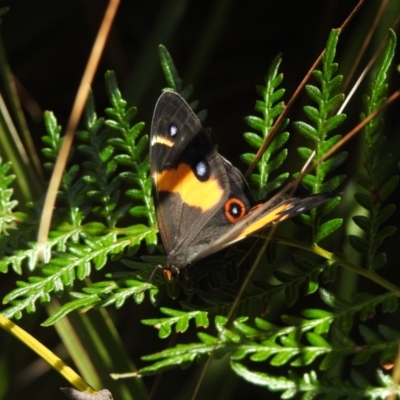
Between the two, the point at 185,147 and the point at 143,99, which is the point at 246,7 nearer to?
the point at 143,99

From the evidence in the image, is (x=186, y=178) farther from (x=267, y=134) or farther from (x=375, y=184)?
(x=375, y=184)

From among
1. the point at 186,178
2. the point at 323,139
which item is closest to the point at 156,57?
the point at 186,178

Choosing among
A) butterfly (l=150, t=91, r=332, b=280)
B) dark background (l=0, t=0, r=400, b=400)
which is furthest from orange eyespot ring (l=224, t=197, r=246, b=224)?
dark background (l=0, t=0, r=400, b=400)

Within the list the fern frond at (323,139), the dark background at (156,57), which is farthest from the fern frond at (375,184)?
the dark background at (156,57)

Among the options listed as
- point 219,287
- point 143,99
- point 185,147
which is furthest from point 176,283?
point 143,99

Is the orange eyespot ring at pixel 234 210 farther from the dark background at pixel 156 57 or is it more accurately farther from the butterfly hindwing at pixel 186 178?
the dark background at pixel 156 57
